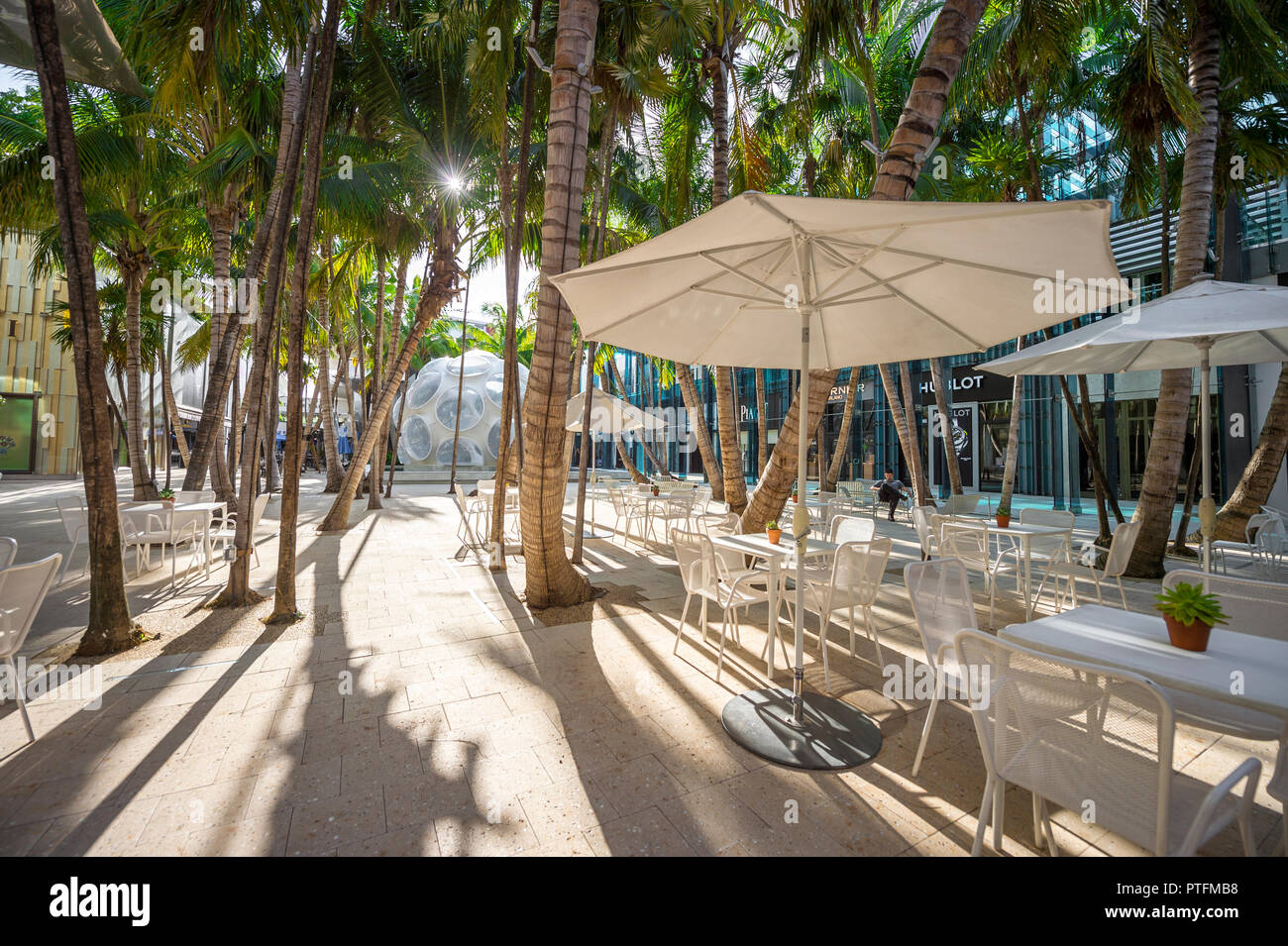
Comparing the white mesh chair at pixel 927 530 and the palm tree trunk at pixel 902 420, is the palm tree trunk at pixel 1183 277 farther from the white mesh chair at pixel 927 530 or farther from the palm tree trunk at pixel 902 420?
the palm tree trunk at pixel 902 420

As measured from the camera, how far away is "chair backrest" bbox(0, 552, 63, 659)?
113 inches

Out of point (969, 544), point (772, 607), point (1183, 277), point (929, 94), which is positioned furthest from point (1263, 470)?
point (772, 607)

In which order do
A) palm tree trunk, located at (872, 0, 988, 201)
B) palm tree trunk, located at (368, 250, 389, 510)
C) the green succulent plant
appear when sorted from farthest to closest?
1. palm tree trunk, located at (368, 250, 389, 510)
2. palm tree trunk, located at (872, 0, 988, 201)
3. the green succulent plant

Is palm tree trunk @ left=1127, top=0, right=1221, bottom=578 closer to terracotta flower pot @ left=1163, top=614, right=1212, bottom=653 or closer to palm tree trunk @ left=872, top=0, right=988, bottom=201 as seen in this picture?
palm tree trunk @ left=872, top=0, right=988, bottom=201

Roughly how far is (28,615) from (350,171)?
8.34 meters

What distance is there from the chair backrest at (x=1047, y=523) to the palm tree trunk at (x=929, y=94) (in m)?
3.81

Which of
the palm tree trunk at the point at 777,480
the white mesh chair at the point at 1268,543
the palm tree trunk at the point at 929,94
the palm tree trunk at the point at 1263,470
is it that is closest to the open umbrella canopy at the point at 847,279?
the palm tree trunk at the point at 777,480

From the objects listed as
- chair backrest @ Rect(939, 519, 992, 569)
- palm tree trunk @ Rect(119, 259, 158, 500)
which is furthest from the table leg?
palm tree trunk @ Rect(119, 259, 158, 500)

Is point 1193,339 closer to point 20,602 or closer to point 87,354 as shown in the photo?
point 20,602

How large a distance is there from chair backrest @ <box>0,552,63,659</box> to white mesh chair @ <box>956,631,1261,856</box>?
440cm

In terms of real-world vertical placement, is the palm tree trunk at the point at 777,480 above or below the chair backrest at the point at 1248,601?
above

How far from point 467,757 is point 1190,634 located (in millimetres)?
3344

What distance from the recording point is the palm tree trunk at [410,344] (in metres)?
10.6

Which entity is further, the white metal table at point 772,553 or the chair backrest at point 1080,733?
the white metal table at point 772,553
